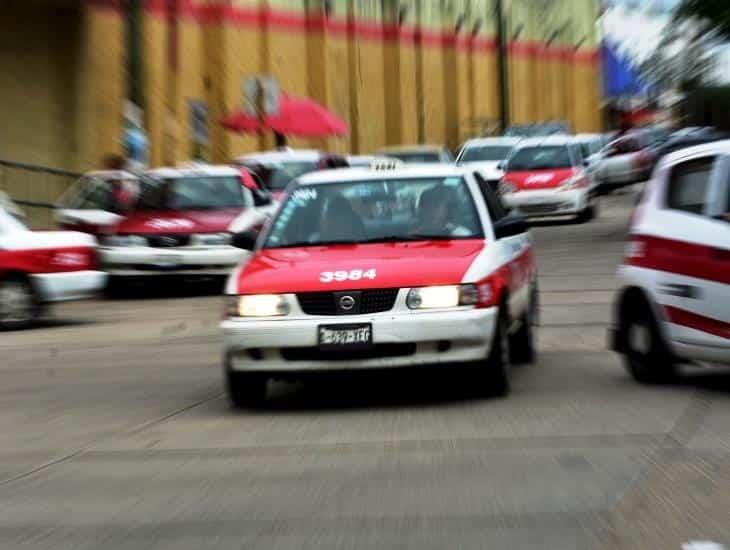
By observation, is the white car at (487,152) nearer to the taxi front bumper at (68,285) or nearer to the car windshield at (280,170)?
the car windshield at (280,170)

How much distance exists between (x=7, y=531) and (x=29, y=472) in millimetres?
1621

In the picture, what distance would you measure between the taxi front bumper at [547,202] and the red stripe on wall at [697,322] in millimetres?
21721

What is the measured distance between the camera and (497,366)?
34.3 ft

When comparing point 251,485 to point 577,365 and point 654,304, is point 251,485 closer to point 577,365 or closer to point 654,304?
point 654,304

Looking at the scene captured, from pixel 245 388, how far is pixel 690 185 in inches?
136

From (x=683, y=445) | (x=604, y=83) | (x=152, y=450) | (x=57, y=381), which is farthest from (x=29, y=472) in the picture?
(x=604, y=83)

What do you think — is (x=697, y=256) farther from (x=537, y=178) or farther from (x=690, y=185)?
(x=537, y=178)

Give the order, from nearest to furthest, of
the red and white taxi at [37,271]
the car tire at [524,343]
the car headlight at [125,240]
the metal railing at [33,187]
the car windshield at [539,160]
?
1. the car tire at [524,343]
2. the red and white taxi at [37,271]
3. the car headlight at [125,240]
4. the metal railing at [33,187]
5. the car windshield at [539,160]

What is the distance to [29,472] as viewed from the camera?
8516mm

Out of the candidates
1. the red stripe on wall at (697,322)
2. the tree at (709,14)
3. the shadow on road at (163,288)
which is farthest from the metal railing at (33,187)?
the red stripe on wall at (697,322)

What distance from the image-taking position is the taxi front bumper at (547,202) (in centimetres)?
3259

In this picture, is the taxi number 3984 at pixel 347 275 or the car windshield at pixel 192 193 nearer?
the taxi number 3984 at pixel 347 275

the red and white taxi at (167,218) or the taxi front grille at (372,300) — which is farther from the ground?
the red and white taxi at (167,218)

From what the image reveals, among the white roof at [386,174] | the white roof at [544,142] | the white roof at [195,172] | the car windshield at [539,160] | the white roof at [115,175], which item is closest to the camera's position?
the white roof at [386,174]
